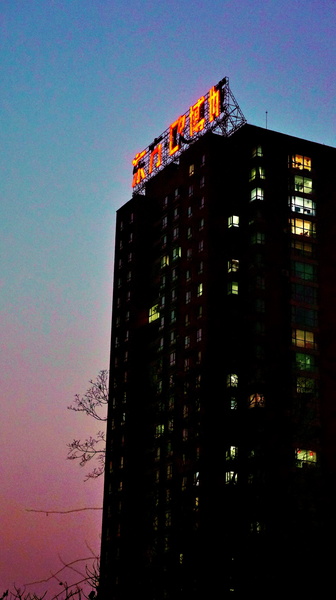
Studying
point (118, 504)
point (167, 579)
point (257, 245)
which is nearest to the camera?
point (167, 579)

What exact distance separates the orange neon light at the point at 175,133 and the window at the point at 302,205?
A: 19.8 meters

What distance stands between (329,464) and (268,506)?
57.5m

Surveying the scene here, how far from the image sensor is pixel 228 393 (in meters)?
112

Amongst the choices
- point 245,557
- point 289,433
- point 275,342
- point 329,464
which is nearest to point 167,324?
point 275,342

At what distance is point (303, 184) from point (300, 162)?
3.17 meters

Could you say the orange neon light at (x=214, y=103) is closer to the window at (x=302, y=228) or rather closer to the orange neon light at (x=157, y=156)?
the orange neon light at (x=157, y=156)

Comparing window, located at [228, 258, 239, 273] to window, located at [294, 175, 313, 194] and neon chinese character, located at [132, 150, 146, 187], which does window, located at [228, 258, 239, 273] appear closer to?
window, located at [294, 175, 313, 194]

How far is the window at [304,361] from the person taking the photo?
11538 cm

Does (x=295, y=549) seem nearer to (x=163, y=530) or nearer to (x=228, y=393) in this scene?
(x=163, y=530)

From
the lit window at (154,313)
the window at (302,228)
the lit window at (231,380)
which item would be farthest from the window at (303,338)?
the lit window at (154,313)

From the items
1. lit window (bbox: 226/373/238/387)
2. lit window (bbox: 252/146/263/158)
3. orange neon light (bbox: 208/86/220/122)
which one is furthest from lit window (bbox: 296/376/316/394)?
orange neon light (bbox: 208/86/220/122)

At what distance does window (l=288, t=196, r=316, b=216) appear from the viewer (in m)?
124

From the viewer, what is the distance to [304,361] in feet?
381

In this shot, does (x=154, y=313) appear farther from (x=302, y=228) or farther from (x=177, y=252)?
(x=302, y=228)
